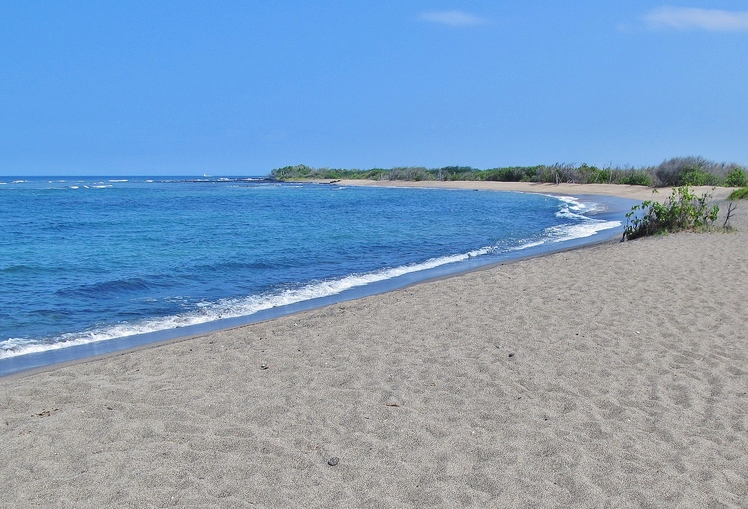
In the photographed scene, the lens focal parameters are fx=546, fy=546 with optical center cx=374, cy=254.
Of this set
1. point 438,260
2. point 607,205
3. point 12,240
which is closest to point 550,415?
point 438,260

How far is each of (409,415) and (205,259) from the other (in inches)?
476

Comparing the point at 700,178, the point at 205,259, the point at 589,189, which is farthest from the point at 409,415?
the point at 589,189

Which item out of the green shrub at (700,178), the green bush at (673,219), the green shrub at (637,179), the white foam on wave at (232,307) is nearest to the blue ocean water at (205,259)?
the white foam on wave at (232,307)

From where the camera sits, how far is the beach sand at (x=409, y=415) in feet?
12.1

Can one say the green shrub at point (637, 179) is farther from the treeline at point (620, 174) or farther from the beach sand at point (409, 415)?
the beach sand at point (409, 415)

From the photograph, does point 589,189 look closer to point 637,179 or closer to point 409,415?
point 637,179

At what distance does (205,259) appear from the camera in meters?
15.7

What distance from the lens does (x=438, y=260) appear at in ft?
51.1

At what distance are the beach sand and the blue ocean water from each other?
2558mm

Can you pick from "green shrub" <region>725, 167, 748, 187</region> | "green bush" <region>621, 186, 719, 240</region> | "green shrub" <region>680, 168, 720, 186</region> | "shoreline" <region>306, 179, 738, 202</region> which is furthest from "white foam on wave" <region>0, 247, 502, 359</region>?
"green shrub" <region>680, 168, 720, 186</region>

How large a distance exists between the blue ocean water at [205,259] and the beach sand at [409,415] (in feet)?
8.39

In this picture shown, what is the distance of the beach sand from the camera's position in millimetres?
3701

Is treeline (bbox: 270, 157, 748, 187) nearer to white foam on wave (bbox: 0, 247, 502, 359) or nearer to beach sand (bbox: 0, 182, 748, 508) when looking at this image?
white foam on wave (bbox: 0, 247, 502, 359)

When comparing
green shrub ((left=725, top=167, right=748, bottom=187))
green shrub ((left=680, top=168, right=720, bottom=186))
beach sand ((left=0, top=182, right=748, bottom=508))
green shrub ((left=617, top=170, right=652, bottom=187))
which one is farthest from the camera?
green shrub ((left=617, top=170, right=652, bottom=187))
